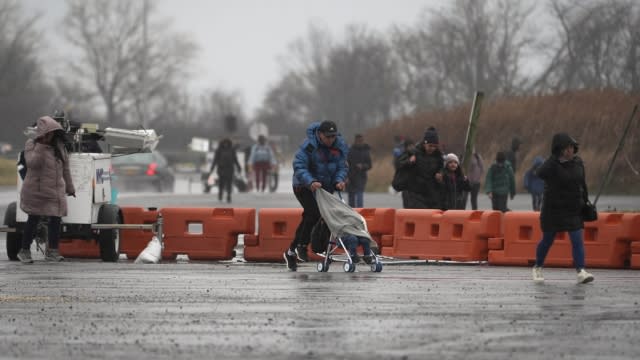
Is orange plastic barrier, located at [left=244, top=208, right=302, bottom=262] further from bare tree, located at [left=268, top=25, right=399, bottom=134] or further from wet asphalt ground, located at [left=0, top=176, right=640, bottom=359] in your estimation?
bare tree, located at [left=268, top=25, right=399, bottom=134]

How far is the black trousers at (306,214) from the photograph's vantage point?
16.4 meters

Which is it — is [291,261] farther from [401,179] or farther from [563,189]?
[401,179]

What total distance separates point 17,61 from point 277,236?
7667 cm

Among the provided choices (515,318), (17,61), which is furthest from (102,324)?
(17,61)

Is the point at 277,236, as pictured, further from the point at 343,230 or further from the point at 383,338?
the point at 383,338

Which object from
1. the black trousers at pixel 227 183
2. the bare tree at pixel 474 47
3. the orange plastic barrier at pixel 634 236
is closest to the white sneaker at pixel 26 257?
the orange plastic barrier at pixel 634 236

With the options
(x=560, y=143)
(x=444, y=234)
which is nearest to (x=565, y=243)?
(x=444, y=234)

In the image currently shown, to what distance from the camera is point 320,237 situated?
16.6 meters

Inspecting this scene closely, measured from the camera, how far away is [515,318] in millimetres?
11477

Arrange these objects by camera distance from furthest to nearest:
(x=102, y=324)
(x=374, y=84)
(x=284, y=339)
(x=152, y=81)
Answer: (x=152, y=81) < (x=374, y=84) < (x=102, y=324) < (x=284, y=339)

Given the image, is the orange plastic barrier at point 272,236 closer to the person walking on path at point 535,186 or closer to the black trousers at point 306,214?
the black trousers at point 306,214

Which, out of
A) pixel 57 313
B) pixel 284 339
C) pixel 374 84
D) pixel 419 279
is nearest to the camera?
pixel 284 339

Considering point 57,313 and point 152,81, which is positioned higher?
point 152,81

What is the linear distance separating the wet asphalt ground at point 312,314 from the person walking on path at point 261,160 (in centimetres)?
2586
